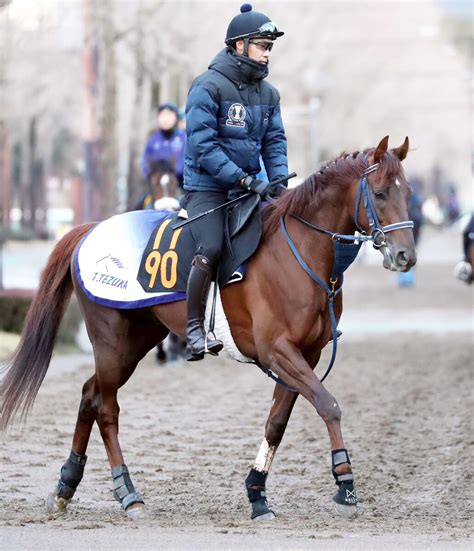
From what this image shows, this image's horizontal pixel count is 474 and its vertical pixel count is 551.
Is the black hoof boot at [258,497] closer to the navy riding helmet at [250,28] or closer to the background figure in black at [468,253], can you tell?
the navy riding helmet at [250,28]

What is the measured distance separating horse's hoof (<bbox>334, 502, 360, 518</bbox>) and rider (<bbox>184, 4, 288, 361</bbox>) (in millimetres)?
1174

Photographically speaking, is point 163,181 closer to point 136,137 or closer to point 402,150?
point 402,150

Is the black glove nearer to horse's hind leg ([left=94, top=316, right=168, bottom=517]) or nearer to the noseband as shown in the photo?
the noseband

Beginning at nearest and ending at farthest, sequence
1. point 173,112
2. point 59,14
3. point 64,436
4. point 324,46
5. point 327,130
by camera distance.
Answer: point 64,436
point 173,112
point 59,14
point 324,46
point 327,130

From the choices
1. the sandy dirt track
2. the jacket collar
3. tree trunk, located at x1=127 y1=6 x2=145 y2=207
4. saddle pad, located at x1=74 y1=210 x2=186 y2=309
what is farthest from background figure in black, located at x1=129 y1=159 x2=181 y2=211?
tree trunk, located at x1=127 y1=6 x2=145 y2=207

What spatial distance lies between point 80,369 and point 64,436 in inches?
187

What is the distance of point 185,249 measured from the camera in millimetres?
8492

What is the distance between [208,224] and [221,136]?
0.51m

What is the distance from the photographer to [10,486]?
8938 mm


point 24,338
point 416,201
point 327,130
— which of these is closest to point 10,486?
point 24,338

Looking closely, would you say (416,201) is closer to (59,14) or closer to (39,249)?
(59,14)

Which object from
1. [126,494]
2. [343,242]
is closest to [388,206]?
[343,242]

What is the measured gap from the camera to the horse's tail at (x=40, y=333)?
28.8 feet

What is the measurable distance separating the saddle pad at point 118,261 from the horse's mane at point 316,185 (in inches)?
30.6
